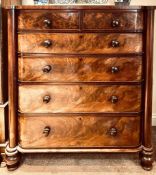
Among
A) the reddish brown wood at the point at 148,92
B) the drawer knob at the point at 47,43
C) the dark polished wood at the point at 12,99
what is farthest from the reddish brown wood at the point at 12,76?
the reddish brown wood at the point at 148,92

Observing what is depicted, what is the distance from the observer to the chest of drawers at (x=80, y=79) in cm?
163

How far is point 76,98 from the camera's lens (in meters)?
1.69

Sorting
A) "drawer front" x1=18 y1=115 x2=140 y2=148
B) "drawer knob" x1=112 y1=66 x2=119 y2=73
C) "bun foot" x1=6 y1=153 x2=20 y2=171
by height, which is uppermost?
"drawer knob" x1=112 y1=66 x2=119 y2=73

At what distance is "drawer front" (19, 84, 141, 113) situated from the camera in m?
1.69

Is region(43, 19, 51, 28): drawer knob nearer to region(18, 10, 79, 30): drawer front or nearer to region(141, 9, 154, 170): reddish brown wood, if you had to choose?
region(18, 10, 79, 30): drawer front

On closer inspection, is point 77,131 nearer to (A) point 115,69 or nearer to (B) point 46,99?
(B) point 46,99

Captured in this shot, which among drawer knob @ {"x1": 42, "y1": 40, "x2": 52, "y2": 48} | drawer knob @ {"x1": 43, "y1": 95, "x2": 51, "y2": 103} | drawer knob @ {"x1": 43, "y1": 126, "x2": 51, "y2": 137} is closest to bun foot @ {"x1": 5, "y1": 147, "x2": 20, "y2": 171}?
drawer knob @ {"x1": 43, "y1": 126, "x2": 51, "y2": 137}

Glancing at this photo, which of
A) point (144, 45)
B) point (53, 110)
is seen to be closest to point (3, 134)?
point (53, 110)

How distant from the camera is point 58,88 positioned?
1.69m

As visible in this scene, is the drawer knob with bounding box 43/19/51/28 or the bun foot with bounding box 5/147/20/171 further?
the bun foot with bounding box 5/147/20/171

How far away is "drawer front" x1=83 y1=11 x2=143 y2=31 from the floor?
91cm

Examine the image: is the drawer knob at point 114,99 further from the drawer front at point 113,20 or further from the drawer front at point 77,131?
the drawer front at point 113,20

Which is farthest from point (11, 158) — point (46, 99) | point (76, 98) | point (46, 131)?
point (76, 98)

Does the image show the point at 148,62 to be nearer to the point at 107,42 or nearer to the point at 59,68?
the point at 107,42
